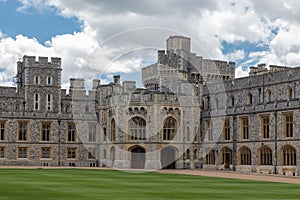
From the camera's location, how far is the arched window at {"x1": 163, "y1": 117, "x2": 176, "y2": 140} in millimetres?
49156

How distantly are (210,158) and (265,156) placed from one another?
7.61 metres

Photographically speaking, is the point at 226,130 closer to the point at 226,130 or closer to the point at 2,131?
the point at 226,130

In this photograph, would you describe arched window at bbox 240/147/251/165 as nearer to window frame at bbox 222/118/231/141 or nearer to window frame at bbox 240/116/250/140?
window frame at bbox 240/116/250/140

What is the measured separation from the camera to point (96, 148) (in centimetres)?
5647

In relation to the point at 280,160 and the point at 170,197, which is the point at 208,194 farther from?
the point at 280,160

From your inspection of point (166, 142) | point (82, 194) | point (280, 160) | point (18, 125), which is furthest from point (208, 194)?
point (18, 125)

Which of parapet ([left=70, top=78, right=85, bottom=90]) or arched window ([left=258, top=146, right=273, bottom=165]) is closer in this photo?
arched window ([left=258, top=146, right=273, bottom=165])

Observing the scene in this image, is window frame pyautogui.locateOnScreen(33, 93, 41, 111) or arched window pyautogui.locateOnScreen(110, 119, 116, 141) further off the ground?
window frame pyautogui.locateOnScreen(33, 93, 41, 111)

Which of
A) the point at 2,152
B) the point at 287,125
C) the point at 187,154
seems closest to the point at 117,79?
the point at 187,154

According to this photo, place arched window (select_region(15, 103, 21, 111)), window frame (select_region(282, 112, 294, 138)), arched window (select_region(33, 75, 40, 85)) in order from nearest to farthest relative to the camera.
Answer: window frame (select_region(282, 112, 294, 138))
arched window (select_region(15, 103, 21, 111))
arched window (select_region(33, 75, 40, 85))

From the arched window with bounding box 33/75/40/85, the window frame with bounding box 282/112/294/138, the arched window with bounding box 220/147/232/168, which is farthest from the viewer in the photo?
the arched window with bounding box 33/75/40/85

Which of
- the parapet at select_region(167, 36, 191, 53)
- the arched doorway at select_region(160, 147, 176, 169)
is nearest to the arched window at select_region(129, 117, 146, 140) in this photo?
the arched doorway at select_region(160, 147, 176, 169)

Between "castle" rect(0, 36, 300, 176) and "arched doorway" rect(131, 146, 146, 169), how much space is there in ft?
0.29

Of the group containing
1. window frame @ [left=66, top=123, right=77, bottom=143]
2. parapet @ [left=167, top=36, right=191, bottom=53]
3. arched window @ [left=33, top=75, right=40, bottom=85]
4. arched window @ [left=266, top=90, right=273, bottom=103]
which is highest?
parapet @ [left=167, top=36, right=191, bottom=53]
